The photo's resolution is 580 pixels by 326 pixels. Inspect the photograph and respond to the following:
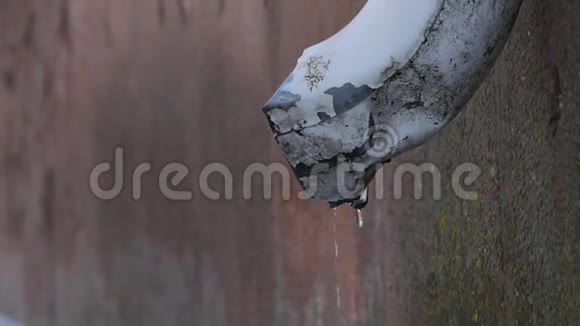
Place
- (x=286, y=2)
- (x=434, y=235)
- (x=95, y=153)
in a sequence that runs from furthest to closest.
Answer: (x=95, y=153)
(x=286, y=2)
(x=434, y=235)

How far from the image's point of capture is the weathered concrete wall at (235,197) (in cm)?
104

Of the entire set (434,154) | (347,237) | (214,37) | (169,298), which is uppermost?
(214,37)

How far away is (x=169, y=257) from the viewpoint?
310 centimetres

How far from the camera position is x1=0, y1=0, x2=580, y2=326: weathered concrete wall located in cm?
104

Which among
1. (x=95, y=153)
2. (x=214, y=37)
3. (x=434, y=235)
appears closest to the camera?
(x=434, y=235)

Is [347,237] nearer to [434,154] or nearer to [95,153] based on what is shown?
[434,154]

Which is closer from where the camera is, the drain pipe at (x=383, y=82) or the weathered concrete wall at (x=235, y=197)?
the drain pipe at (x=383, y=82)

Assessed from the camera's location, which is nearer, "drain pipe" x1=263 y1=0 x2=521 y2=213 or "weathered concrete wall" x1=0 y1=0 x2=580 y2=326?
"drain pipe" x1=263 y1=0 x2=521 y2=213

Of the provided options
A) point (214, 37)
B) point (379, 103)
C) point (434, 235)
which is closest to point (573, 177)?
point (379, 103)

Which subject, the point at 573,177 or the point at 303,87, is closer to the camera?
the point at 303,87

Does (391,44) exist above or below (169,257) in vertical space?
above

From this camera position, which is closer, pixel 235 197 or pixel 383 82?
pixel 383 82

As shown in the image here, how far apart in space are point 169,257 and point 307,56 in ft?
7.84

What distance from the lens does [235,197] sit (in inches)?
111
